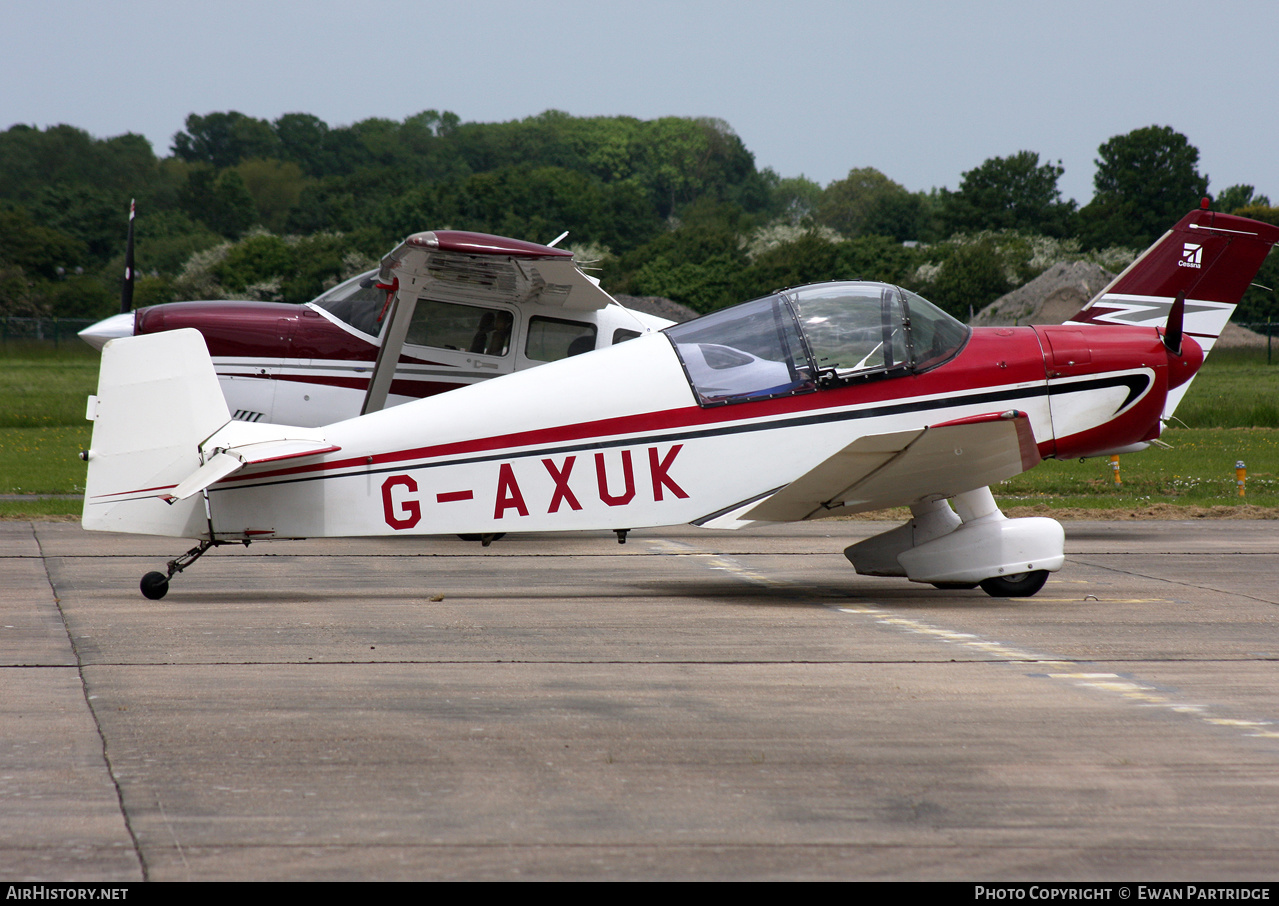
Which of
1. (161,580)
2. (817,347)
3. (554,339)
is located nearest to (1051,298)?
(554,339)

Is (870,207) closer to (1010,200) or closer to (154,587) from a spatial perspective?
(1010,200)

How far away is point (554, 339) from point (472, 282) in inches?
43.1

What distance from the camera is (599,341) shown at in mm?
13094

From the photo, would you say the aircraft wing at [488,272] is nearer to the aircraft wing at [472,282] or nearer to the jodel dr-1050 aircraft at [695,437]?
the aircraft wing at [472,282]

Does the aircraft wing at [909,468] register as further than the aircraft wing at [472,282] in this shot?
→ No

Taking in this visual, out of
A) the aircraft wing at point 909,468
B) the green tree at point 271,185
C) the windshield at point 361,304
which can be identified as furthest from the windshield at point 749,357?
the green tree at point 271,185

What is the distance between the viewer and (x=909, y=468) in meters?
8.52

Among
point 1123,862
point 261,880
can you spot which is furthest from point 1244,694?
point 261,880

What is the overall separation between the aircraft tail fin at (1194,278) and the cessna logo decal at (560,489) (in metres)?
6.68

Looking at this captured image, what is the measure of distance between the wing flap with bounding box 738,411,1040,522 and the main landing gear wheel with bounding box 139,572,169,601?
4.14 meters

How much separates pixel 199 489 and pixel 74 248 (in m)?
85.9

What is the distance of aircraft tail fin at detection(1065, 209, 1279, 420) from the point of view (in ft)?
43.0

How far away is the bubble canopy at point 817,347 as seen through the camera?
28.6ft

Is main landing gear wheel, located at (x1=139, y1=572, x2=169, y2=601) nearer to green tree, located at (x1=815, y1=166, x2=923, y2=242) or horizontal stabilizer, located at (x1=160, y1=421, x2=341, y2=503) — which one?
horizontal stabilizer, located at (x1=160, y1=421, x2=341, y2=503)
